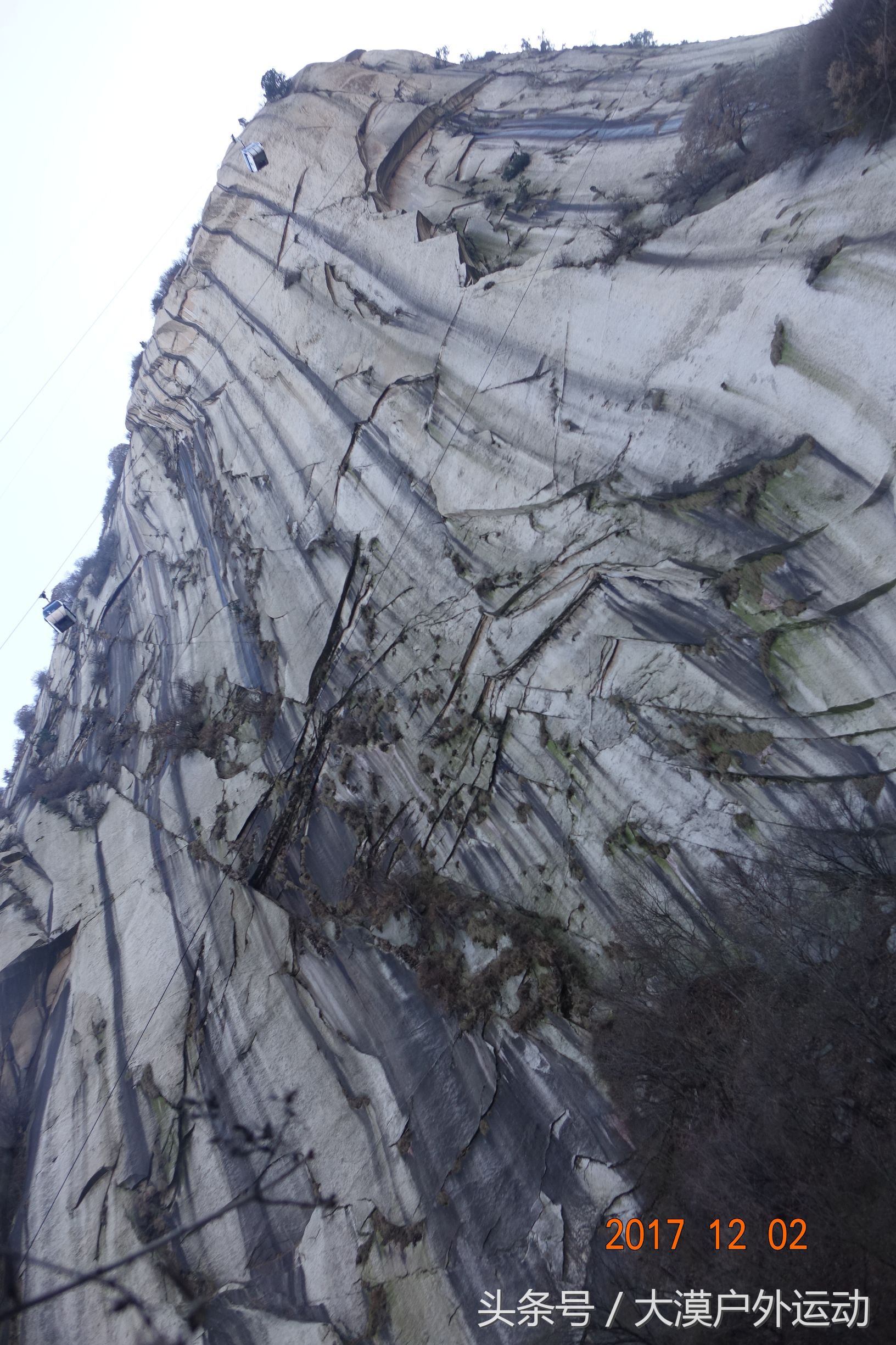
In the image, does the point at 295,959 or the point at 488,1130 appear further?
the point at 295,959

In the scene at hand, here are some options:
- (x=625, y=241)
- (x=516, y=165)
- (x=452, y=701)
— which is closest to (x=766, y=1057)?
(x=452, y=701)

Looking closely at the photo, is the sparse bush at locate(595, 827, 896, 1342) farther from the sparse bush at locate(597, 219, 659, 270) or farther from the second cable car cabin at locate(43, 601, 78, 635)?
the second cable car cabin at locate(43, 601, 78, 635)

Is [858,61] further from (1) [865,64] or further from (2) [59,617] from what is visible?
(2) [59,617]

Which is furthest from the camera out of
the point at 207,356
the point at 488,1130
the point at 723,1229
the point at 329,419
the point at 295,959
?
the point at 207,356

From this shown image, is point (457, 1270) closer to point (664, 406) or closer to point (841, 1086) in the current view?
point (841, 1086)

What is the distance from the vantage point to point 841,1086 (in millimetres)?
6344

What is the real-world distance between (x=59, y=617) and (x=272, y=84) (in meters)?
14.3

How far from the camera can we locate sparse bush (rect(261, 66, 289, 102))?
46.2ft

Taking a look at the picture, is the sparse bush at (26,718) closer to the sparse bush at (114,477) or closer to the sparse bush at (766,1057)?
the sparse bush at (114,477)

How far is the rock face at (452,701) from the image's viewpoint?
7184mm

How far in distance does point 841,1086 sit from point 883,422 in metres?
5.91

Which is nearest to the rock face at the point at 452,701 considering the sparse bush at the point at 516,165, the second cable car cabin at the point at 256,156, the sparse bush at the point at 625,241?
the sparse bush at the point at 516,165

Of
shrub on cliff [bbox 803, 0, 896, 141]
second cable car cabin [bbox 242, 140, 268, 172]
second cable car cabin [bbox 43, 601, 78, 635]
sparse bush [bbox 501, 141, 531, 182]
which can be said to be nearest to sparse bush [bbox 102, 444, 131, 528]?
second cable car cabin [bbox 43, 601, 78, 635]

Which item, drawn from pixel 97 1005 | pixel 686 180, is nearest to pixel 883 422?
pixel 686 180
